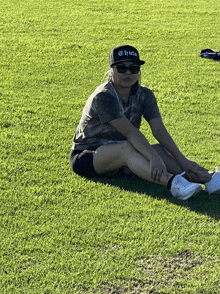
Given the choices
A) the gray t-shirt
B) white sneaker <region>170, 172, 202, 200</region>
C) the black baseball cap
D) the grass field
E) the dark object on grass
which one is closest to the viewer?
the grass field

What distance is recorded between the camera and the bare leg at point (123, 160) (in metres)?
5.12

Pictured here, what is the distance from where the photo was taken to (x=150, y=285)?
3.86 meters

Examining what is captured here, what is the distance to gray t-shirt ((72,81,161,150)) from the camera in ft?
17.4

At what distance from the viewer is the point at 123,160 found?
17.1ft

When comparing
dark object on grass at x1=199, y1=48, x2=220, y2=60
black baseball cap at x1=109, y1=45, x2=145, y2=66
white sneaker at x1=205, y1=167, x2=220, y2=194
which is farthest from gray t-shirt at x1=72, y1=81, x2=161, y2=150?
dark object on grass at x1=199, y1=48, x2=220, y2=60

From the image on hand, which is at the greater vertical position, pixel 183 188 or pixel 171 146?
pixel 171 146

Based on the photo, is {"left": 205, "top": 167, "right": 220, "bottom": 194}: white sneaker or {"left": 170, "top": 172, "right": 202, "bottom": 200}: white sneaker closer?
{"left": 170, "top": 172, "right": 202, "bottom": 200}: white sneaker

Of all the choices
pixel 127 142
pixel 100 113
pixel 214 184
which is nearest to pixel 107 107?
pixel 100 113

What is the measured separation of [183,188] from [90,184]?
3.55 ft

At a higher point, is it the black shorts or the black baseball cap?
the black baseball cap

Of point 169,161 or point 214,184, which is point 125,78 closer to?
point 169,161

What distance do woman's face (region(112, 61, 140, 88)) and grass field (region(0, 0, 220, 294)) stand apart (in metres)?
1.11

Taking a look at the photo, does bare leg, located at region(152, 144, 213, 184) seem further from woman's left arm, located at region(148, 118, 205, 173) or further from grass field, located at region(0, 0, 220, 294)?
grass field, located at region(0, 0, 220, 294)

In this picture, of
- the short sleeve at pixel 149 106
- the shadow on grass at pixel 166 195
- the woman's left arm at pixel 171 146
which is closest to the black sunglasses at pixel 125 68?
the short sleeve at pixel 149 106
